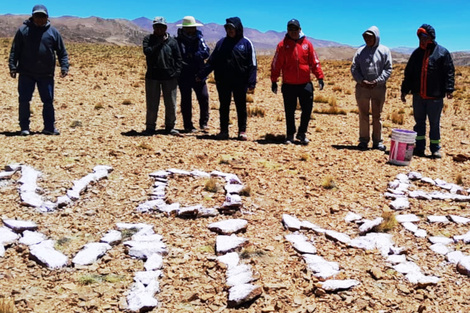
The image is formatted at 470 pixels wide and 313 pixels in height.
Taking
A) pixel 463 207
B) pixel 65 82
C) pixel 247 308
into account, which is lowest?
pixel 247 308

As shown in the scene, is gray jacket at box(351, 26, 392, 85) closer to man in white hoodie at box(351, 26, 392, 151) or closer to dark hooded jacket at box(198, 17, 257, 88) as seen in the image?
man in white hoodie at box(351, 26, 392, 151)

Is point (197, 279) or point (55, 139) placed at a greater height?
point (55, 139)

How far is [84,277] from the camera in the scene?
4.09 metres

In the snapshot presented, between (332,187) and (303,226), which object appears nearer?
(303,226)

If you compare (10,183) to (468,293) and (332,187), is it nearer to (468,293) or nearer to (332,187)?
(332,187)

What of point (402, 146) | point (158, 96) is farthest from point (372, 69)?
point (158, 96)

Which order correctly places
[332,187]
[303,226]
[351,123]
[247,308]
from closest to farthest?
[247,308]
[303,226]
[332,187]
[351,123]

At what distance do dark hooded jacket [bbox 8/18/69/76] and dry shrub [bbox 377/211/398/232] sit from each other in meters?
6.21

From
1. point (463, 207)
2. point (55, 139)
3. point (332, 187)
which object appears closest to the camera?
point (463, 207)

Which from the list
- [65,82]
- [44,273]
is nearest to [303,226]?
[44,273]

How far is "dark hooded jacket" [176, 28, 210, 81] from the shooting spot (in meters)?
9.09

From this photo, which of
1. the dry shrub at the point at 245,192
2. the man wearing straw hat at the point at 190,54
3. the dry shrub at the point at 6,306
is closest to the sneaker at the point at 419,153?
the dry shrub at the point at 245,192

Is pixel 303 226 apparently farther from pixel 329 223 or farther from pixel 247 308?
pixel 247 308

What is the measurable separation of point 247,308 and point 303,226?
1.67 m
